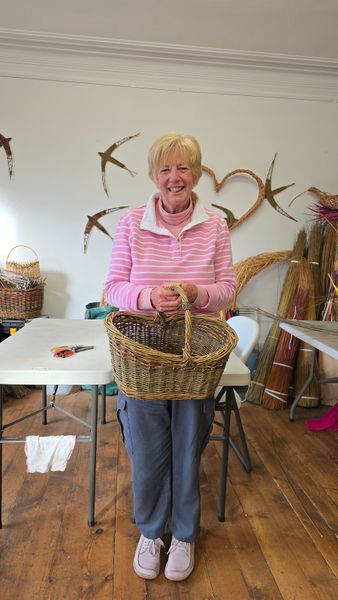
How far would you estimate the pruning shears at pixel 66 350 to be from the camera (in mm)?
1539

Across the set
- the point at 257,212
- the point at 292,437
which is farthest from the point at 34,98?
the point at 292,437

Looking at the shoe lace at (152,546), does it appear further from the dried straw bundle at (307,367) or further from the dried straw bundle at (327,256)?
the dried straw bundle at (327,256)

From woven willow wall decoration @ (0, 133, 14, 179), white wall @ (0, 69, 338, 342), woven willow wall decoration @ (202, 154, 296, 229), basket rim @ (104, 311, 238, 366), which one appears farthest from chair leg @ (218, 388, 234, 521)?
woven willow wall decoration @ (0, 133, 14, 179)

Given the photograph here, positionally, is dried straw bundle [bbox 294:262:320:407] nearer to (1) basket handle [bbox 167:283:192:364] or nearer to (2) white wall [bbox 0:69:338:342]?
(2) white wall [bbox 0:69:338:342]

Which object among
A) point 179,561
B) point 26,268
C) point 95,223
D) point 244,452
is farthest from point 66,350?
point 95,223

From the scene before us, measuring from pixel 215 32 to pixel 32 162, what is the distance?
5.30ft

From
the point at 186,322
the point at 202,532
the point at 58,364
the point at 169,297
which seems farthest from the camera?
the point at 202,532

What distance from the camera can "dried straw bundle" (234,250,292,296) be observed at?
10.5 feet

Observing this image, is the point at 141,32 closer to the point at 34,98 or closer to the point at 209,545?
the point at 34,98

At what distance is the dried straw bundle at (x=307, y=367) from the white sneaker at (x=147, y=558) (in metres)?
1.74

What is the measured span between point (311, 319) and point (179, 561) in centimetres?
208

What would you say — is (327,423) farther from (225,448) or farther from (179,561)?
(179,561)

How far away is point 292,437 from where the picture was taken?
2.41 m

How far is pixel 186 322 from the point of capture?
3.54ft
